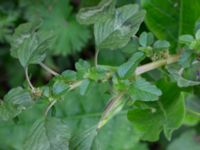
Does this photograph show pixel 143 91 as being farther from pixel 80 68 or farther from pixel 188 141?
pixel 188 141

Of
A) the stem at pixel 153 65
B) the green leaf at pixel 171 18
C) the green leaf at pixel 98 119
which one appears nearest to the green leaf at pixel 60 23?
the green leaf at pixel 98 119

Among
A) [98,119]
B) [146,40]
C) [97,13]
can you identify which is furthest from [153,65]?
[98,119]

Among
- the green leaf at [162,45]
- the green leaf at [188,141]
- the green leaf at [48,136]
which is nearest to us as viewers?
the green leaf at [48,136]

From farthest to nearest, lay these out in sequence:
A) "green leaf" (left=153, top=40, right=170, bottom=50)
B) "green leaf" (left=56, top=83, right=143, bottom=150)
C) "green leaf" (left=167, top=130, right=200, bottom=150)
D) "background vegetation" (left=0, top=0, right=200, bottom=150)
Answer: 1. "green leaf" (left=167, top=130, right=200, bottom=150)
2. "green leaf" (left=56, top=83, right=143, bottom=150)
3. "background vegetation" (left=0, top=0, right=200, bottom=150)
4. "green leaf" (left=153, top=40, right=170, bottom=50)

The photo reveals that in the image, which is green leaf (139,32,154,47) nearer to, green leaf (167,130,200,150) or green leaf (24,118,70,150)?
green leaf (24,118,70,150)

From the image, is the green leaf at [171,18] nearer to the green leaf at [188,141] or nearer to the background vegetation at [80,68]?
the background vegetation at [80,68]

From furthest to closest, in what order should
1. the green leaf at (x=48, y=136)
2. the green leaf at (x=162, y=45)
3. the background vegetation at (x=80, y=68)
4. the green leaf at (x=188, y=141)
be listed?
the green leaf at (x=188, y=141)
the background vegetation at (x=80, y=68)
the green leaf at (x=162, y=45)
the green leaf at (x=48, y=136)

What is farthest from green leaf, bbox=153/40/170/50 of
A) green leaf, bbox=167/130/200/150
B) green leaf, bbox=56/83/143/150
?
green leaf, bbox=167/130/200/150

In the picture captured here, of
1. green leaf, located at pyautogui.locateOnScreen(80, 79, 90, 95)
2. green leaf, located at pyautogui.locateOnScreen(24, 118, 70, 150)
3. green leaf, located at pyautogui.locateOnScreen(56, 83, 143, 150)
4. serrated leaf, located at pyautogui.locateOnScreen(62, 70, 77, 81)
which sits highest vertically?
serrated leaf, located at pyautogui.locateOnScreen(62, 70, 77, 81)
